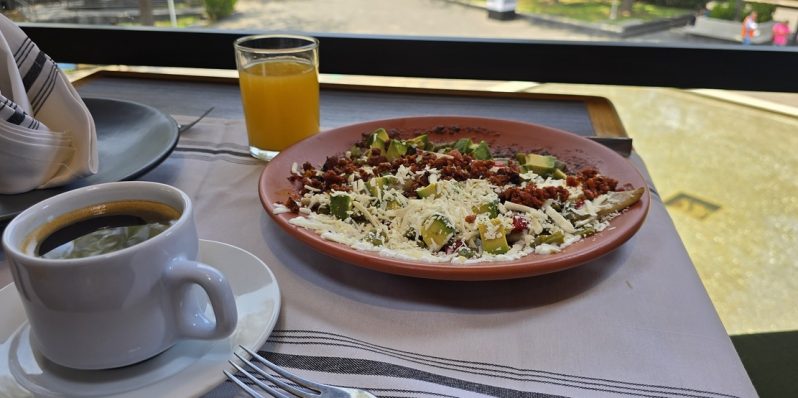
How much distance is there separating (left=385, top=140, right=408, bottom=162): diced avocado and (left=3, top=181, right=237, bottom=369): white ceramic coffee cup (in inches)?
17.5

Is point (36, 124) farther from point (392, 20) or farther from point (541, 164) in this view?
point (392, 20)

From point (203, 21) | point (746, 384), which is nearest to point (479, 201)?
point (746, 384)

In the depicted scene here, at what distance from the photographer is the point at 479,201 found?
759 mm

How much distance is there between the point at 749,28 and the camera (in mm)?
1521

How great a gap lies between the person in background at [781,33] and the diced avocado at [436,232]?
1.15 meters

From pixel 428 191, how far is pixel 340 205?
0.39ft

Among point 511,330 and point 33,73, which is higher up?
point 33,73

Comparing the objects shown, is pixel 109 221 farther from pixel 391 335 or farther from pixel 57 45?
pixel 57 45

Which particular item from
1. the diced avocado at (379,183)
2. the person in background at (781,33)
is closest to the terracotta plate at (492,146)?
the diced avocado at (379,183)

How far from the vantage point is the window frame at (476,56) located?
1350 mm

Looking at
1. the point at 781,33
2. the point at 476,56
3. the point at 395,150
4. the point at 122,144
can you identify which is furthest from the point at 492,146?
the point at 781,33

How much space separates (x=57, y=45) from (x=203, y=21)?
1.27 feet

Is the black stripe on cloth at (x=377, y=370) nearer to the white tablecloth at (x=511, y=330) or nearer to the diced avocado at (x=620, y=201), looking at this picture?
the white tablecloth at (x=511, y=330)

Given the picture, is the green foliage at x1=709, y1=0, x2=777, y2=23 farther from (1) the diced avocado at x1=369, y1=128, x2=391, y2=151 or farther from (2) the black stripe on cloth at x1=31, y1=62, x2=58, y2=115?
(2) the black stripe on cloth at x1=31, y1=62, x2=58, y2=115
